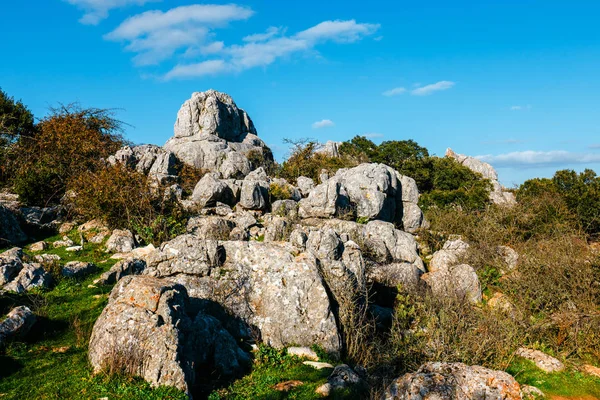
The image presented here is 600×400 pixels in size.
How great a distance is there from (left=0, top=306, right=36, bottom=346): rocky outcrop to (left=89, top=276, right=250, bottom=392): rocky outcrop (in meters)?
2.18

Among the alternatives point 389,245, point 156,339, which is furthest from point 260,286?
point 389,245

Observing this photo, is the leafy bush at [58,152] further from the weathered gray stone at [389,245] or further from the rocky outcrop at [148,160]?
the weathered gray stone at [389,245]

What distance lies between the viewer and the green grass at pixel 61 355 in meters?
8.33

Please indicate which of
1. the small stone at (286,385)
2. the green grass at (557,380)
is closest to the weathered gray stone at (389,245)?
the green grass at (557,380)

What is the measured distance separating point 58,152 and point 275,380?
2536cm

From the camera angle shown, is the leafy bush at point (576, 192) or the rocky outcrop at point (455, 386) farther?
the leafy bush at point (576, 192)

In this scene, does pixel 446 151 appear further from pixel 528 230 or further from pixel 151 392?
pixel 151 392

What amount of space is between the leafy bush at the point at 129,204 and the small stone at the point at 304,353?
11521mm

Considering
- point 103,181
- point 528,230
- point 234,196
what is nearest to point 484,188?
point 528,230

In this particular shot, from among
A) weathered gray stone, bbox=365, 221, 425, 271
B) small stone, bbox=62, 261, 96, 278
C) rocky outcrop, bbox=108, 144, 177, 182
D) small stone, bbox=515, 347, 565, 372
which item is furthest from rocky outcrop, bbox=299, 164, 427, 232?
small stone, bbox=62, 261, 96, 278

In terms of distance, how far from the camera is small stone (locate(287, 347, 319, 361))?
11398 millimetres

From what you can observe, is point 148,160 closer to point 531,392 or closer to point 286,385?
point 286,385

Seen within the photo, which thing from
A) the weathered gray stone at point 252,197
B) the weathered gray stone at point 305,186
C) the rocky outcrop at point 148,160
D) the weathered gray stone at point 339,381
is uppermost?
the rocky outcrop at point 148,160

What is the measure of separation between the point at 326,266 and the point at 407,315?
3618 millimetres
